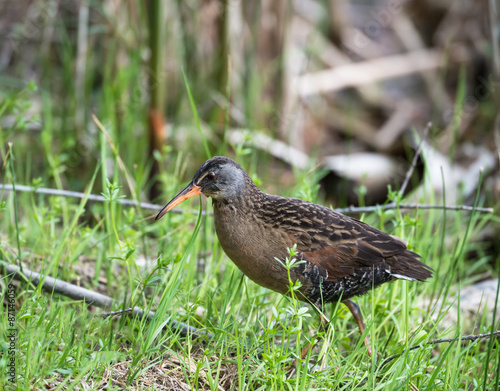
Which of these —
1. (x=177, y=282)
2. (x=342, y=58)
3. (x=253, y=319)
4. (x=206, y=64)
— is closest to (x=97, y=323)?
(x=177, y=282)

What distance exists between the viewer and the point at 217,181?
315 cm

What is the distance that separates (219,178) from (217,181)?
19 millimetres

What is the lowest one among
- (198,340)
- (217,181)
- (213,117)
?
(198,340)

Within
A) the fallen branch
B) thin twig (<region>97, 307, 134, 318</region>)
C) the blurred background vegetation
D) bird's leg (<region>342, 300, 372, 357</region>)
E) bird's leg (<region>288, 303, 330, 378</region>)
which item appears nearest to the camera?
thin twig (<region>97, 307, 134, 318</region>)

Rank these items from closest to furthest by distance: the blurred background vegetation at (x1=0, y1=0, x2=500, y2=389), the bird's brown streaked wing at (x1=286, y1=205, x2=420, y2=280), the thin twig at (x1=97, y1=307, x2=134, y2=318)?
the thin twig at (x1=97, y1=307, x2=134, y2=318) < the bird's brown streaked wing at (x1=286, y1=205, x2=420, y2=280) < the blurred background vegetation at (x1=0, y1=0, x2=500, y2=389)

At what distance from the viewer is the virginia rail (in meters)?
3.06

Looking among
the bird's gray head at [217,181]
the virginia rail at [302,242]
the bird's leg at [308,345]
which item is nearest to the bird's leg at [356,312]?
the virginia rail at [302,242]

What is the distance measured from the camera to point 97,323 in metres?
2.84

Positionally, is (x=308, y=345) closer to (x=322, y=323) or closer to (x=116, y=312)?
(x=322, y=323)

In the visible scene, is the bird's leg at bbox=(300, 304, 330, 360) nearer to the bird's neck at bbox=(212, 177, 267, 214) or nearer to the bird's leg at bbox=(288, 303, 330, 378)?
the bird's leg at bbox=(288, 303, 330, 378)

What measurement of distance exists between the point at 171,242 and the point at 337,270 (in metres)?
1.10

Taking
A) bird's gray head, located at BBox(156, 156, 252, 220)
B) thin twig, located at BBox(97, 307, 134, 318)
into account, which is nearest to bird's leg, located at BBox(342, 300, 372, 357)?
bird's gray head, located at BBox(156, 156, 252, 220)

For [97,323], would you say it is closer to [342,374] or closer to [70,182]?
[342,374]

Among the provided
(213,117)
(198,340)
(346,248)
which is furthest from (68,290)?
(213,117)
